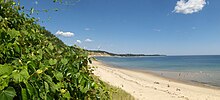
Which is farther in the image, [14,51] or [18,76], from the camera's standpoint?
[14,51]

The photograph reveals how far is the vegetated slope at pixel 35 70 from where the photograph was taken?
1.30 metres

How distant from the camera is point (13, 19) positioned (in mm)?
3172

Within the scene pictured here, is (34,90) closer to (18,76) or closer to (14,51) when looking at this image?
(18,76)

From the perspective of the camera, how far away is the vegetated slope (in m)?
1.30

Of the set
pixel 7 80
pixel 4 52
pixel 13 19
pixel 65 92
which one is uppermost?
pixel 13 19

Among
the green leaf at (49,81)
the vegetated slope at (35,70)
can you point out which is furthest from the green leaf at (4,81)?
the green leaf at (49,81)

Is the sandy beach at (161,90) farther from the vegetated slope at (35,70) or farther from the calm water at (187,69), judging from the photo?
the vegetated slope at (35,70)

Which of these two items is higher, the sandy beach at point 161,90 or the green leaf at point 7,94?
the green leaf at point 7,94

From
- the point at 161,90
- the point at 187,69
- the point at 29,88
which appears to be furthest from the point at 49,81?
the point at 187,69

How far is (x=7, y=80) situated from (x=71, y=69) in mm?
978

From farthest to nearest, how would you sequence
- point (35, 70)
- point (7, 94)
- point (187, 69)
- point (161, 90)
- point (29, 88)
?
point (187, 69) < point (161, 90) < point (35, 70) < point (29, 88) < point (7, 94)

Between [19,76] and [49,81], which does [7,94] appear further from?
[49,81]

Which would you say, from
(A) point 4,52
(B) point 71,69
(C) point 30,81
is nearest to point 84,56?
(B) point 71,69

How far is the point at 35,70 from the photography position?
155 centimetres
